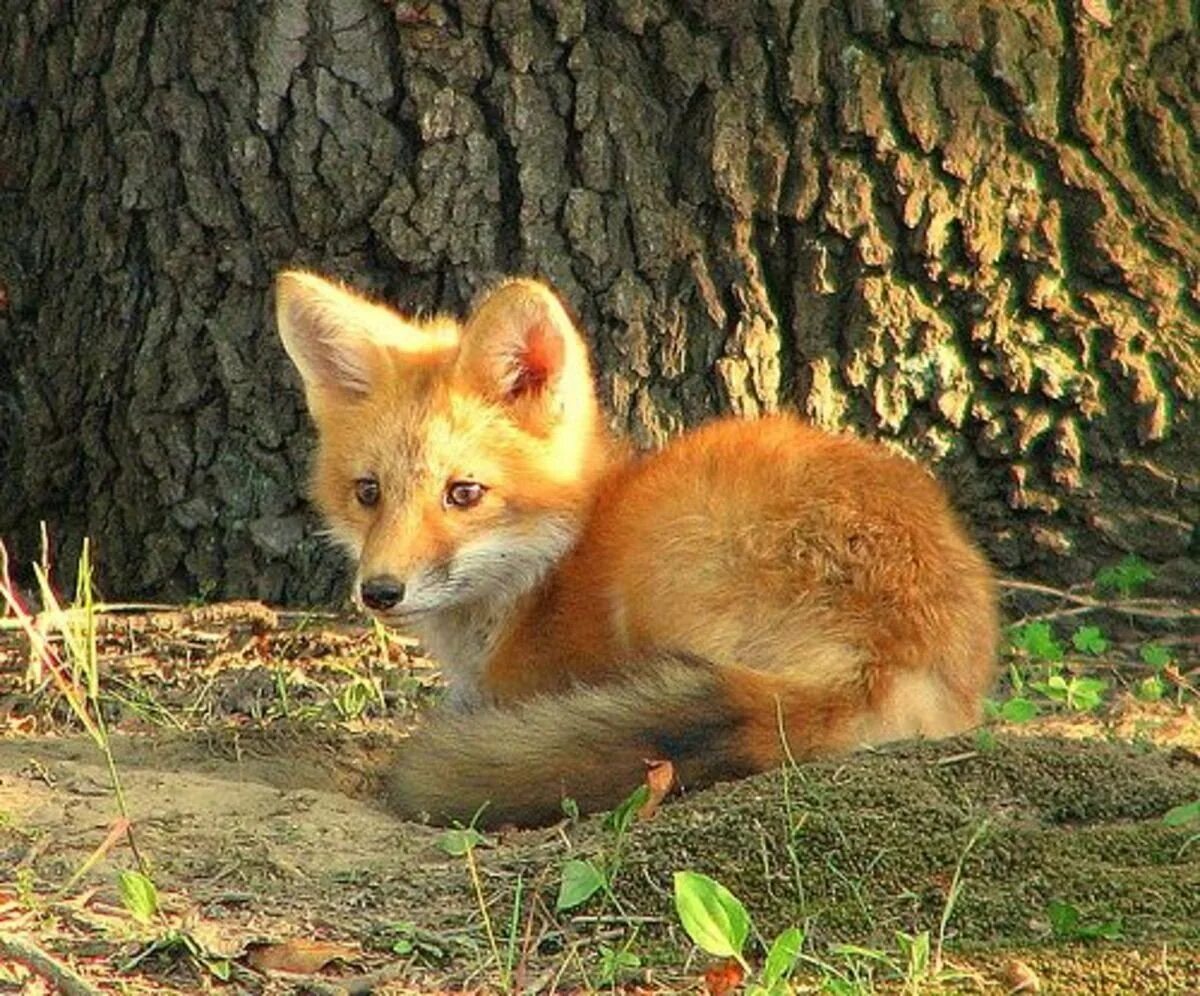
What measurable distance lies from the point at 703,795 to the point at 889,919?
2.03 feet

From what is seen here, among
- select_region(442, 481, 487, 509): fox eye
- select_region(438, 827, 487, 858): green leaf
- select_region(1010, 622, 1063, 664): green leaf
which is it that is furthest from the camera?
select_region(1010, 622, 1063, 664): green leaf

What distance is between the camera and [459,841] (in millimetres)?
3859

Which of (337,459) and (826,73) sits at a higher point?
(826,73)

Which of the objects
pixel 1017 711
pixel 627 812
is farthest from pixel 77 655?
pixel 1017 711

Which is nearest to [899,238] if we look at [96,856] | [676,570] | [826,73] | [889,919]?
[826,73]

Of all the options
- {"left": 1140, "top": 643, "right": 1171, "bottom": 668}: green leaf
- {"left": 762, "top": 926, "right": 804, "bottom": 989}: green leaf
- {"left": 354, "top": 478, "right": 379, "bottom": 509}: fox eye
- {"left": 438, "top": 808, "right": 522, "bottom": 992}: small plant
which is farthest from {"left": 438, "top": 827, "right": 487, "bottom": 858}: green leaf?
{"left": 1140, "top": 643, "right": 1171, "bottom": 668}: green leaf

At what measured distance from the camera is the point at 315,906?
358cm

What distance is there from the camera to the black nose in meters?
4.77

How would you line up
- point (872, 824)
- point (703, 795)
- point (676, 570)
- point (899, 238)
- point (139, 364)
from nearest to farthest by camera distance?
point (872, 824), point (703, 795), point (676, 570), point (899, 238), point (139, 364)

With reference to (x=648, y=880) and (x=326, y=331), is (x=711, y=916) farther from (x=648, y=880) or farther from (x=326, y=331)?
(x=326, y=331)

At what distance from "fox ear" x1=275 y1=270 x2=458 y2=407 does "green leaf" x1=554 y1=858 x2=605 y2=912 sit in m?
1.96

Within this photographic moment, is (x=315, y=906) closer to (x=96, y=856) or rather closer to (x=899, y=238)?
(x=96, y=856)

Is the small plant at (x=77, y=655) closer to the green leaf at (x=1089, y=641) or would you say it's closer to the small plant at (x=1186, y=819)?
the small plant at (x=1186, y=819)

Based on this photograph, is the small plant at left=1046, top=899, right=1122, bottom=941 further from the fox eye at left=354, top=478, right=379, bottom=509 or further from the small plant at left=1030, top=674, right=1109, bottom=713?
the fox eye at left=354, top=478, right=379, bottom=509
